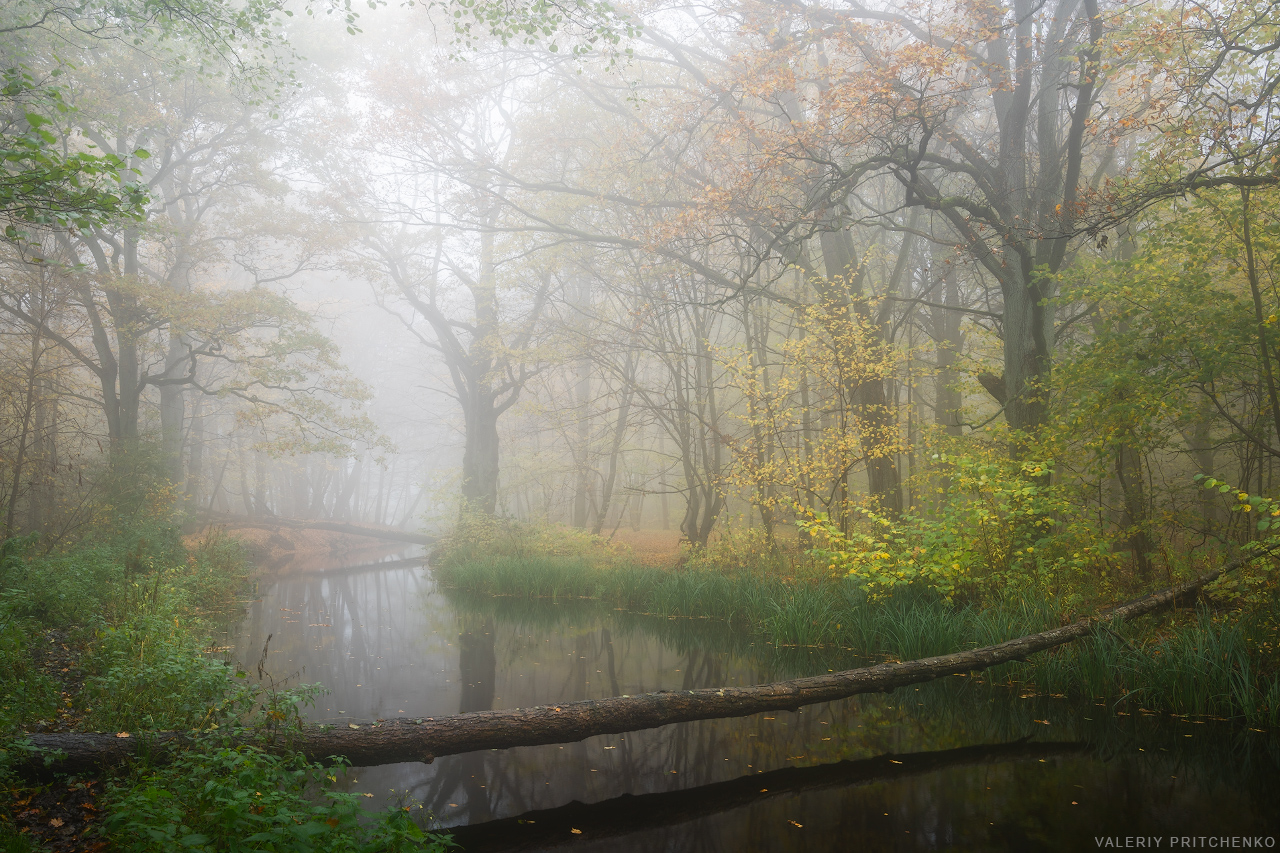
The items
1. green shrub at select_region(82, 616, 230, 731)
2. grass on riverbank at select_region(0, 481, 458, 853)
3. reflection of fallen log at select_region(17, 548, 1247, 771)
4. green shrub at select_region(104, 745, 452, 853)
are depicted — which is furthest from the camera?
green shrub at select_region(82, 616, 230, 731)

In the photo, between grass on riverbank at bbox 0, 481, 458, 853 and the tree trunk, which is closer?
grass on riverbank at bbox 0, 481, 458, 853

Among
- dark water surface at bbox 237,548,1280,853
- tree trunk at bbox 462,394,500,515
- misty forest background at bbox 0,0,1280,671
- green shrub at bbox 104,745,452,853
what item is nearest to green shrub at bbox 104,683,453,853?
green shrub at bbox 104,745,452,853

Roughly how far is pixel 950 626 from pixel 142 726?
6.34 meters

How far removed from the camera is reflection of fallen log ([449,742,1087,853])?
12.1 feet

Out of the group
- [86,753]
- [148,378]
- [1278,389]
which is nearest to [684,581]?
[1278,389]

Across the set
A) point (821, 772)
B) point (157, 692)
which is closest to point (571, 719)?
point (821, 772)

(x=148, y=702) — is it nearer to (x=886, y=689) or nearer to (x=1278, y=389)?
(x=886, y=689)

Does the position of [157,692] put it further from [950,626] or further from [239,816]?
[950,626]

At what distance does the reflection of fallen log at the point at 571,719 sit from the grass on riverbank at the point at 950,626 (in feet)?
1.19

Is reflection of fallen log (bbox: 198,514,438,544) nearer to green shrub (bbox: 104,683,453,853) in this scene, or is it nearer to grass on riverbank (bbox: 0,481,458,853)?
grass on riverbank (bbox: 0,481,458,853)

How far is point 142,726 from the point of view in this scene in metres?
3.81

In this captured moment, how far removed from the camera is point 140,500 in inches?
441

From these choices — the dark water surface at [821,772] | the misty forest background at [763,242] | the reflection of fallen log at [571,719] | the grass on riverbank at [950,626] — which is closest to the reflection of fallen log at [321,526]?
the misty forest background at [763,242]

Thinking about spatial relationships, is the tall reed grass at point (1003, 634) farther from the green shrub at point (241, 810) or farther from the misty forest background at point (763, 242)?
the green shrub at point (241, 810)
